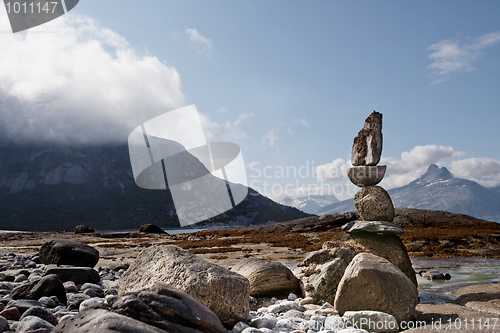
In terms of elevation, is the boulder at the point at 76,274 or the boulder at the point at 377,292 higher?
the boulder at the point at 76,274

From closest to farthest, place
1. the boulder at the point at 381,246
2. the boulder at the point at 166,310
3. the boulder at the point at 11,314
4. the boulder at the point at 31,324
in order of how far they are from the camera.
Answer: the boulder at the point at 166,310
the boulder at the point at 31,324
the boulder at the point at 11,314
the boulder at the point at 381,246

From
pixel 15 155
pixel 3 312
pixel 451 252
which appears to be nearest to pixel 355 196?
pixel 3 312

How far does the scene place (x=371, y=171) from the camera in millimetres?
10680

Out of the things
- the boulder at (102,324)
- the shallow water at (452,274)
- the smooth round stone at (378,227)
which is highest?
the smooth round stone at (378,227)

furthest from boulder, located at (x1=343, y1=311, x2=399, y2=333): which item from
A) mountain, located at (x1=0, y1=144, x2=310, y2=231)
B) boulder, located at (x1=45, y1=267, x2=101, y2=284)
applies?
mountain, located at (x1=0, y1=144, x2=310, y2=231)

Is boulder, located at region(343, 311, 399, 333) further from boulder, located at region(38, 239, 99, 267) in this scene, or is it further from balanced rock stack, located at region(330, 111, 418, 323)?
boulder, located at region(38, 239, 99, 267)

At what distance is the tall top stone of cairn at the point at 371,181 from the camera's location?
10500 mm

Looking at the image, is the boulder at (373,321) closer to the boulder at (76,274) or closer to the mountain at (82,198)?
the boulder at (76,274)

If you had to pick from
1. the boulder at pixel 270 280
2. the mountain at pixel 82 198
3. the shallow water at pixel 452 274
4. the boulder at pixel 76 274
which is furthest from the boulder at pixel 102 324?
the mountain at pixel 82 198

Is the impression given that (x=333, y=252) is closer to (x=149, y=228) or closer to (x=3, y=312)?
(x=3, y=312)

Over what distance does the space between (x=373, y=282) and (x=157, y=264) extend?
442cm

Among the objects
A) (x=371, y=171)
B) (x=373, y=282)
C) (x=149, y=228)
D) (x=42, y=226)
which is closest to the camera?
(x=373, y=282)

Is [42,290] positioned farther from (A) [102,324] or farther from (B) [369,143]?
(B) [369,143]

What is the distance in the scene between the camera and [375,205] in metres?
10.5
